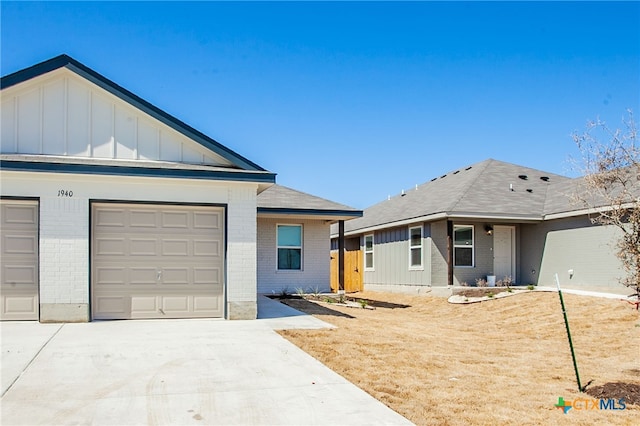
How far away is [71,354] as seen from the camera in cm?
897

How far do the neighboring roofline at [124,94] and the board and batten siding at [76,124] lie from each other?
0.14m

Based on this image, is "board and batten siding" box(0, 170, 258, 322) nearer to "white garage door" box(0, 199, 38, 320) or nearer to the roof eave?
"white garage door" box(0, 199, 38, 320)

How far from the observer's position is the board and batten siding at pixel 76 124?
1220cm

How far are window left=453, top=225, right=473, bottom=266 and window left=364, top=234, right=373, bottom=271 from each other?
7345mm

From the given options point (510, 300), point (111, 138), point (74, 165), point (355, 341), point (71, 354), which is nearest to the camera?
point (71, 354)

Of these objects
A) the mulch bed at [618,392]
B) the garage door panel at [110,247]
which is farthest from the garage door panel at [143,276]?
the mulch bed at [618,392]

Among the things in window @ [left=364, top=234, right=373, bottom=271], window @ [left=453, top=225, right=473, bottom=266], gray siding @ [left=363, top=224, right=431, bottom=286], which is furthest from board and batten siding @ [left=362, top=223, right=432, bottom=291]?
window @ [left=453, top=225, right=473, bottom=266]

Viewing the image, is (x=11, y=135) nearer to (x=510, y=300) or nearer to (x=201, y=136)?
(x=201, y=136)

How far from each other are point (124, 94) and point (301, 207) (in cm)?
927

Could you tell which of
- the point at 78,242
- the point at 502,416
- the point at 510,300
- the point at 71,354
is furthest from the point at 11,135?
the point at 510,300

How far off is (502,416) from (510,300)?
12.6 meters

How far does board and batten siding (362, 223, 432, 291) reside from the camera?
74.1 feet

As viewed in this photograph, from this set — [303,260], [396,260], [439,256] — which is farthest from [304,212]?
[396,260]

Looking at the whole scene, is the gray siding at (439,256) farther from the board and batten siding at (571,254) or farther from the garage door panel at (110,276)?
the garage door panel at (110,276)
